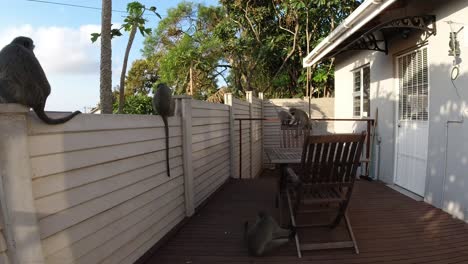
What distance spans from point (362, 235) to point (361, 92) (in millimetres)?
4355

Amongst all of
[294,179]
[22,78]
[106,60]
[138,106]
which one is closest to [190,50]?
[138,106]

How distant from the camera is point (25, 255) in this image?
1540 millimetres

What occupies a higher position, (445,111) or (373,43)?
(373,43)

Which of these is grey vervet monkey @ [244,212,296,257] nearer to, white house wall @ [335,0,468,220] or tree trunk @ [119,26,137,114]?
white house wall @ [335,0,468,220]

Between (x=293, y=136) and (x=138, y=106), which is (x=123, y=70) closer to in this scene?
(x=293, y=136)

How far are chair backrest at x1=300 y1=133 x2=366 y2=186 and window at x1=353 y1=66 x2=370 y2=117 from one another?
3.96 meters

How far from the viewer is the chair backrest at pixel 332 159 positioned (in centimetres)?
280

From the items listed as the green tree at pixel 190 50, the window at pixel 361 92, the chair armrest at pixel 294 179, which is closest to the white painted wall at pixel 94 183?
the chair armrest at pixel 294 179

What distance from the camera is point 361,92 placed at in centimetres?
694

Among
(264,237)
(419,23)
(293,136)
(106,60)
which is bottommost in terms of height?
(264,237)

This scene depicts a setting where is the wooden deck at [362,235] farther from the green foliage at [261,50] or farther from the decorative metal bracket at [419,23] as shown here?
the green foliage at [261,50]

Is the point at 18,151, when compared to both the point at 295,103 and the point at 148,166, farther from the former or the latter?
the point at 295,103

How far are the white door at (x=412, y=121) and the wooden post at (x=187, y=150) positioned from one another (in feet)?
9.67

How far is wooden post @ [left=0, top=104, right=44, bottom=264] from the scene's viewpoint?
1.48 meters
